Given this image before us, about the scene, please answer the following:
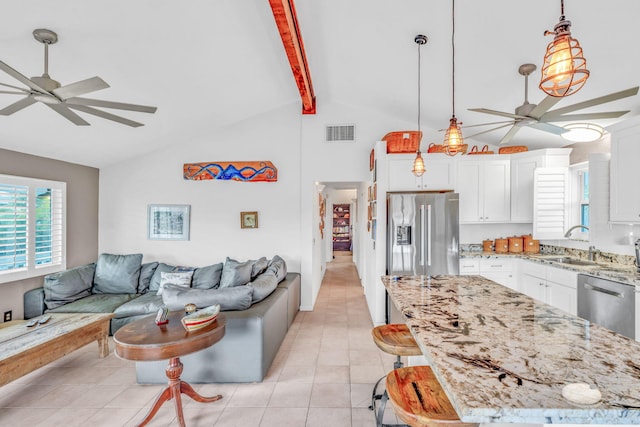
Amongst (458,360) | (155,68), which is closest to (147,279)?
(155,68)

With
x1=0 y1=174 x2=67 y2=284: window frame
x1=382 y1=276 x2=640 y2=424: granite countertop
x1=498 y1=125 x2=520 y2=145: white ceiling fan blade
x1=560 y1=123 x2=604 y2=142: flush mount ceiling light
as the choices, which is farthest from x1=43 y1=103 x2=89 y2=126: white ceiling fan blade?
x1=560 y1=123 x2=604 y2=142: flush mount ceiling light

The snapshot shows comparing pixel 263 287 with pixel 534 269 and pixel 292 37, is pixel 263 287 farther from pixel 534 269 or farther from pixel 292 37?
pixel 534 269

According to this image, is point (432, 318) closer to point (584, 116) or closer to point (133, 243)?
point (584, 116)

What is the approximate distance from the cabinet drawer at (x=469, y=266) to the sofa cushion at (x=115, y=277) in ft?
15.0

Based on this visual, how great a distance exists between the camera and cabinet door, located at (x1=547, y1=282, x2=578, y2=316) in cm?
317

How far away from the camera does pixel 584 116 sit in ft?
7.59

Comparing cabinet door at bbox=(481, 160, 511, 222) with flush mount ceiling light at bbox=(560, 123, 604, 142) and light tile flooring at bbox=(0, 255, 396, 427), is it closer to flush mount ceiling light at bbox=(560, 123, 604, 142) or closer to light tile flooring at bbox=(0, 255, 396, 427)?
flush mount ceiling light at bbox=(560, 123, 604, 142)

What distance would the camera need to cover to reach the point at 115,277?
447 cm

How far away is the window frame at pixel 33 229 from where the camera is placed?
383 cm

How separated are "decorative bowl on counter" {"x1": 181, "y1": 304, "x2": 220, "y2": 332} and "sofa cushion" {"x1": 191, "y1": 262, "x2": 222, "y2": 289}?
6.70 ft

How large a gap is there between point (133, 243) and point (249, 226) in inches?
78.1

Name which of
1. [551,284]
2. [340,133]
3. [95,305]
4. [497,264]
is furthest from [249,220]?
[551,284]

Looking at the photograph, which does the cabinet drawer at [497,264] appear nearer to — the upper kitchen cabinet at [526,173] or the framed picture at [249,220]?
the upper kitchen cabinet at [526,173]

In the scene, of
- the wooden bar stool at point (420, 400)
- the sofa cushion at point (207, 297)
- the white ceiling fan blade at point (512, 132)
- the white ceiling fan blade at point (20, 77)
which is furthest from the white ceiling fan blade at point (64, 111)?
the white ceiling fan blade at point (512, 132)
